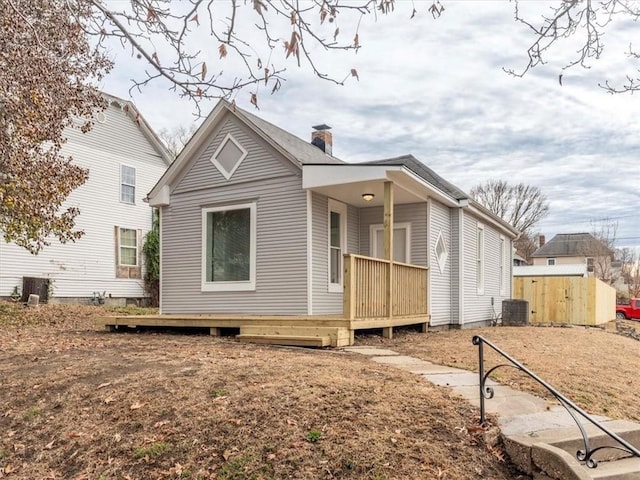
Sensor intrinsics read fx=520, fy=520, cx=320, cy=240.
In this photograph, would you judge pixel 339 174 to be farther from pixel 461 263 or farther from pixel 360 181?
pixel 461 263

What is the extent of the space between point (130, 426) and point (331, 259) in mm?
6747

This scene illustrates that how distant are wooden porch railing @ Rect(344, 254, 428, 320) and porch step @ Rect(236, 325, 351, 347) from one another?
0.40m

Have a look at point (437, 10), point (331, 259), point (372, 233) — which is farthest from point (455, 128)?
point (437, 10)

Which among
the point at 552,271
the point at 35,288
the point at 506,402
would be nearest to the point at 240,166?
the point at 506,402

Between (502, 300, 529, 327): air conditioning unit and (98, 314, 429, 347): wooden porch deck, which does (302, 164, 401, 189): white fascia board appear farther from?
(502, 300, 529, 327): air conditioning unit

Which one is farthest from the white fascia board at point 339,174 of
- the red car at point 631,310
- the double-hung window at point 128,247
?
the red car at point 631,310

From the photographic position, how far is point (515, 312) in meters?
15.0

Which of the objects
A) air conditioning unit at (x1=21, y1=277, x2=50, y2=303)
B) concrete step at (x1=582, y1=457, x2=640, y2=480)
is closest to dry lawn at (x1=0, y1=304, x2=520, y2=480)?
concrete step at (x1=582, y1=457, x2=640, y2=480)

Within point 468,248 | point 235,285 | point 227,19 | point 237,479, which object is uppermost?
point 227,19

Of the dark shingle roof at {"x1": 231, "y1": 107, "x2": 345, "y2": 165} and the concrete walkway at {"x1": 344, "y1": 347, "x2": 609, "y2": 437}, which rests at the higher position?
the dark shingle roof at {"x1": 231, "y1": 107, "x2": 345, "y2": 165}

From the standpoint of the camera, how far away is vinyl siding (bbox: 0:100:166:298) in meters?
15.6

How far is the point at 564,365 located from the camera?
6922mm

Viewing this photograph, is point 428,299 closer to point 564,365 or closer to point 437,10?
point 564,365

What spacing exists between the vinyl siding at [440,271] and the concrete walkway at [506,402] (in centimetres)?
506
